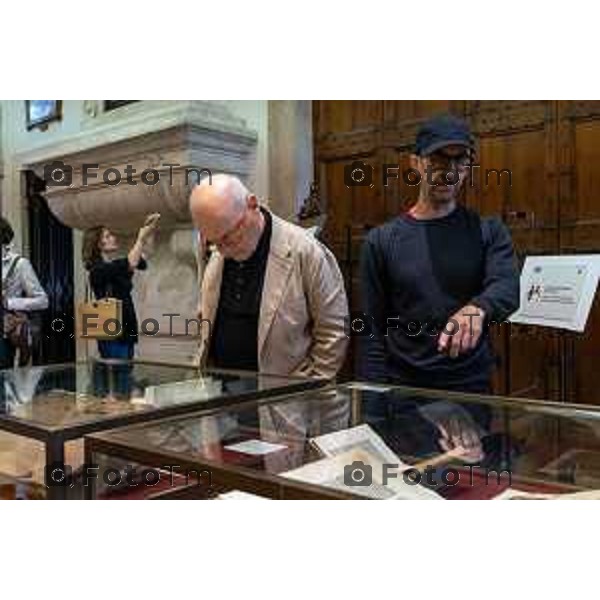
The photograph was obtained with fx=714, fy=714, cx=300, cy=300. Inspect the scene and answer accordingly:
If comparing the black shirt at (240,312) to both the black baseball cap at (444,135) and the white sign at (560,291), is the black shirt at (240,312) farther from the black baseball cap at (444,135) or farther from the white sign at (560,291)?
the white sign at (560,291)

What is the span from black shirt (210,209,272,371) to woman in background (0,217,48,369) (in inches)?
80.0

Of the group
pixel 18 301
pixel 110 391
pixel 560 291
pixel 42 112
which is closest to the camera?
pixel 110 391

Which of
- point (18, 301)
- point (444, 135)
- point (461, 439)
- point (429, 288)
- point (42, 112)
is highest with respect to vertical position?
point (42, 112)

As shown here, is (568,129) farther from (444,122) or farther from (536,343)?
(444,122)

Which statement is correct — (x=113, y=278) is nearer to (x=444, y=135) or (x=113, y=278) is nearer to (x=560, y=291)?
(x=560, y=291)

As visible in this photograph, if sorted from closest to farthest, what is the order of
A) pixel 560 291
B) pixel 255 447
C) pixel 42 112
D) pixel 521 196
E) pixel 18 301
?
pixel 255 447 → pixel 560 291 → pixel 521 196 → pixel 18 301 → pixel 42 112

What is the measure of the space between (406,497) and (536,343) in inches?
107

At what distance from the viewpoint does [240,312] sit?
2256mm

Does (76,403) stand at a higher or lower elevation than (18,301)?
lower

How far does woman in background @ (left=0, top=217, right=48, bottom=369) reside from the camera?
3898 mm

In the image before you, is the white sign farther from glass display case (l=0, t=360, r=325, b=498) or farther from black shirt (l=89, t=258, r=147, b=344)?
black shirt (l=89, t=258, r=147, b=344)

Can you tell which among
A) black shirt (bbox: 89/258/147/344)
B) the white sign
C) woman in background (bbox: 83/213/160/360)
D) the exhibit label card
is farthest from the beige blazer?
black shirt (bbox: 89/258/147/344)

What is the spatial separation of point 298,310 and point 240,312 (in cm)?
19

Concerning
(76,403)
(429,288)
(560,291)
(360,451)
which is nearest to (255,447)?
(360,451)
